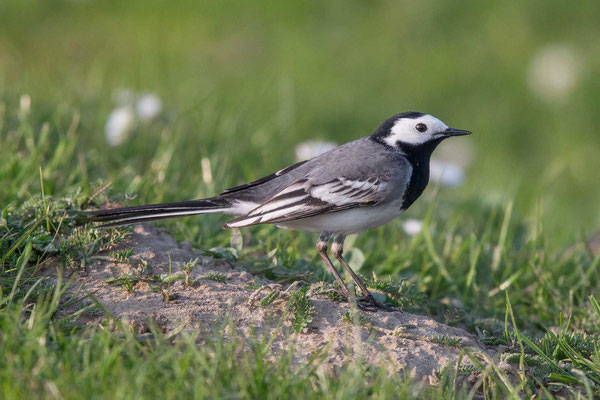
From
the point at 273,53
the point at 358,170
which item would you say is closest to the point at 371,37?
the point at 273,53

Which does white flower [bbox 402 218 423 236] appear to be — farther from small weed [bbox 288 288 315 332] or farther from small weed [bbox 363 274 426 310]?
small weed [bbox 288 288 315 332]

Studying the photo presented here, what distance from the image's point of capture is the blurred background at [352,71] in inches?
333

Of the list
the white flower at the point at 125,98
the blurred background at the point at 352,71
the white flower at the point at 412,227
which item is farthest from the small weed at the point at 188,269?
the white flower at the point at 125,98

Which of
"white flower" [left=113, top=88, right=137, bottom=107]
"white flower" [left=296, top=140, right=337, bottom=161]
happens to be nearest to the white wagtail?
"white flower" [left=296, top=140, right=337, bottom=161]

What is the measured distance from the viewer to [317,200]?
4.70m

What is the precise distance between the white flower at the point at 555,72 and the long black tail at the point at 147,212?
769cm

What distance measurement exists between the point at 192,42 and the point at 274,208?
7496 mm

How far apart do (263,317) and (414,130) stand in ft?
5.62

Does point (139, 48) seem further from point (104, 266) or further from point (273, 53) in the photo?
point (104, 266)

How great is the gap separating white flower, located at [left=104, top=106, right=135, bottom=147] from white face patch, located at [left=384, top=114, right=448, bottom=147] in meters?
2.68

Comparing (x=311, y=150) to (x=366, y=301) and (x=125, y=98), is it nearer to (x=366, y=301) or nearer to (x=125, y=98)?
(x=125, y=98)

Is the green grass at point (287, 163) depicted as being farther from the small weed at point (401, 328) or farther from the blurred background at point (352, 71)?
the small weed at point (401, 328)

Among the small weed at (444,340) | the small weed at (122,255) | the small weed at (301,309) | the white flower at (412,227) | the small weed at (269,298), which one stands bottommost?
the white flower at (412,227)

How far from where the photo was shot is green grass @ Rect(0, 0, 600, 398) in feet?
11.3
